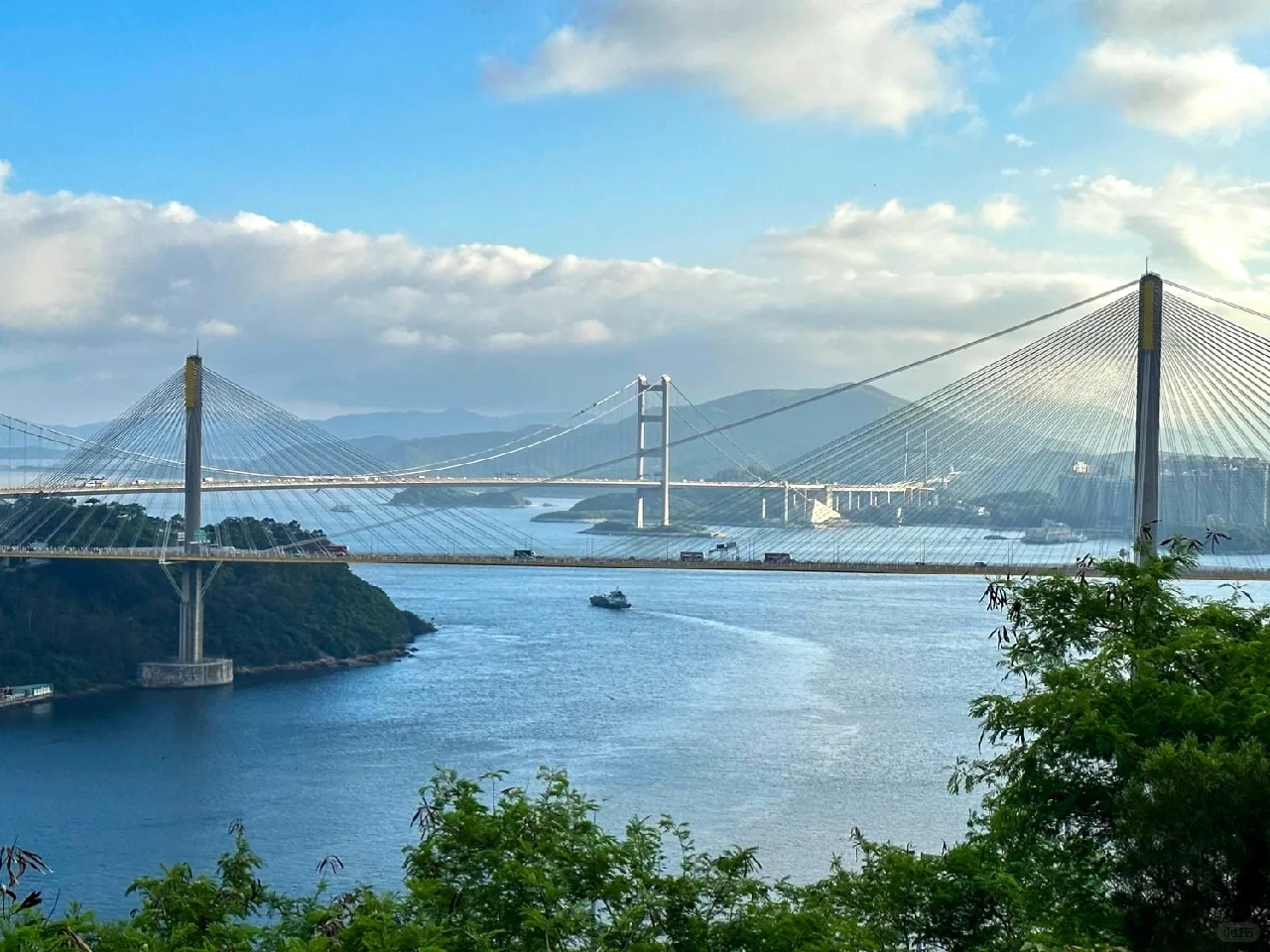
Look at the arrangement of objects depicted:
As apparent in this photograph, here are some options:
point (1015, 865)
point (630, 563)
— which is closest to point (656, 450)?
point (630, 563)

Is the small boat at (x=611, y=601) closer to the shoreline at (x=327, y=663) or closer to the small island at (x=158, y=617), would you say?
the small island at (x=158, y=617)

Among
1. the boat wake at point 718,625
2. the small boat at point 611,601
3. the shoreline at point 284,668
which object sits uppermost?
the small boat at point 611,601

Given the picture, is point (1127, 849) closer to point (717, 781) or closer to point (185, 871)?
point (185, 871)

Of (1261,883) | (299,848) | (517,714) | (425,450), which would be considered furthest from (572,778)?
(425,450)

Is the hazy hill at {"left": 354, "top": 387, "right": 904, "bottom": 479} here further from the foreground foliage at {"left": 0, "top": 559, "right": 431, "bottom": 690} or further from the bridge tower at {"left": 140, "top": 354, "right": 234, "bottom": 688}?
the bridge tower at {"left": 140, "top": 354, "right": 234, "bottom": 688}

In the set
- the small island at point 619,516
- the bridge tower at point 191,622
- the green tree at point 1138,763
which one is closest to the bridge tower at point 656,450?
the small island at point 619,516

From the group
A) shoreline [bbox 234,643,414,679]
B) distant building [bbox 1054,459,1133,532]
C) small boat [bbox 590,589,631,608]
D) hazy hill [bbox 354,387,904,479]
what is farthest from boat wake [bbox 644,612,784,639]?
hazy hill [bbox 354,387,904,479]
